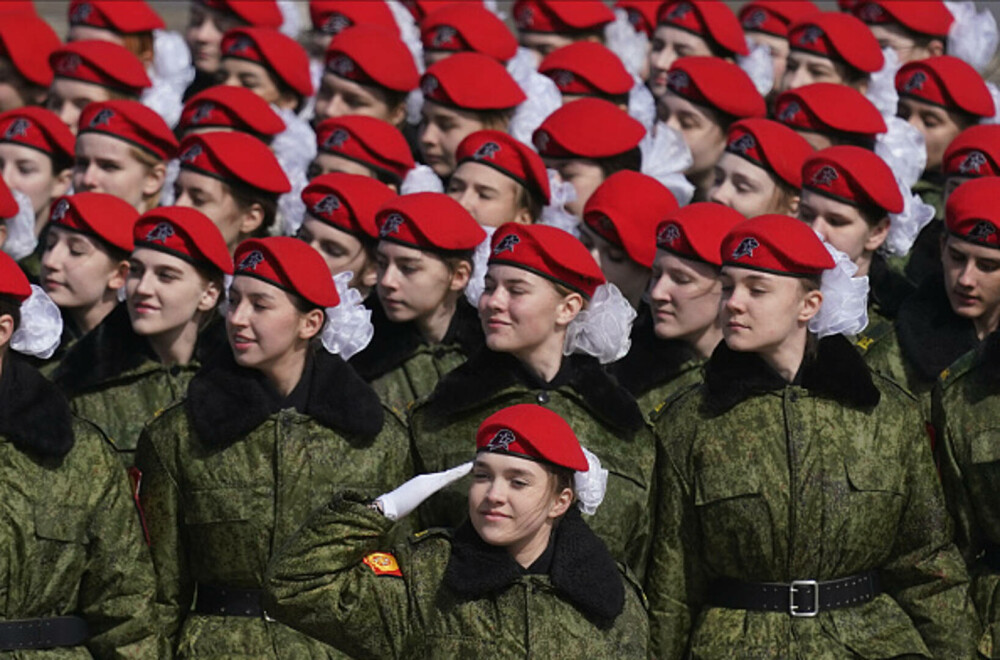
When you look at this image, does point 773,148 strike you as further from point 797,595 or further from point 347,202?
point 797,595

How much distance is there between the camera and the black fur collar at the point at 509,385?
951 cm

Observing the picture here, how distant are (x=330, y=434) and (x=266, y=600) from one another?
1.32 meters

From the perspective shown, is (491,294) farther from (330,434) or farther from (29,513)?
(29,513)

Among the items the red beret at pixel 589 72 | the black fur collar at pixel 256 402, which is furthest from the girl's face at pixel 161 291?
the red beret at pixel 589 72

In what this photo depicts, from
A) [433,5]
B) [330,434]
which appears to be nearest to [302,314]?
[330,434]

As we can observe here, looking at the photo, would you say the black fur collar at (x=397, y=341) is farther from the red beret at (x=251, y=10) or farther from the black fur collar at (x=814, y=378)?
the red beret at (x=251, y=10)

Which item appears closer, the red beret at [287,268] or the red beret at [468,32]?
the red beret at [287,268]

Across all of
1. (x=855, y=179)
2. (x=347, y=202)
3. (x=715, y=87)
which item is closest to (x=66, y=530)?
(x=347, y=202)

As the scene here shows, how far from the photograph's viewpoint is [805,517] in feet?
30.7

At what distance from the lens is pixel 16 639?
29.5 ft

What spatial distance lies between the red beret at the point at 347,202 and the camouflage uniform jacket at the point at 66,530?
103 inches

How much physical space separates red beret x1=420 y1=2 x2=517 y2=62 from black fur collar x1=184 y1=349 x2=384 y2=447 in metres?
4.72

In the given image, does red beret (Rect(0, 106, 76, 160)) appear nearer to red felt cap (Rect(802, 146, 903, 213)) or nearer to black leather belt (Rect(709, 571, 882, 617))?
red felt cap (Rect(802, 146, 903, 213))

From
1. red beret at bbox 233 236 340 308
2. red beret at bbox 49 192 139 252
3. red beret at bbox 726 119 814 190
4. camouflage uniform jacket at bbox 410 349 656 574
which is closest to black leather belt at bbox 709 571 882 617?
camouflage uniform jacket at bbox 410 349 656 574
